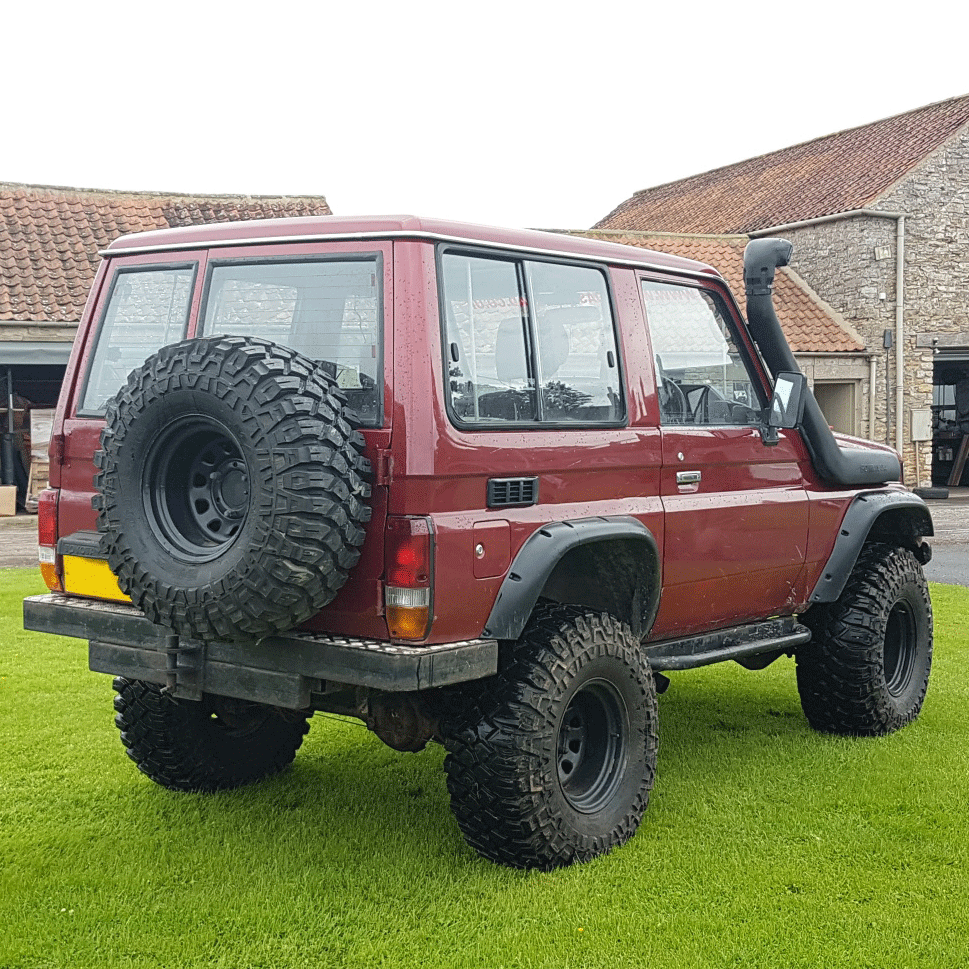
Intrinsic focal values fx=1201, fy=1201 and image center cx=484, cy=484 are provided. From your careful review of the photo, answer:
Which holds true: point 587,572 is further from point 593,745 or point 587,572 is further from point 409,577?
point 409,577

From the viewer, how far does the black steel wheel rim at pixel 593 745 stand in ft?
14.6

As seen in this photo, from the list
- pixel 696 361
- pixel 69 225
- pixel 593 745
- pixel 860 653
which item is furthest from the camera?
pixel 69 225

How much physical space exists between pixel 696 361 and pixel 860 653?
174 centimetres

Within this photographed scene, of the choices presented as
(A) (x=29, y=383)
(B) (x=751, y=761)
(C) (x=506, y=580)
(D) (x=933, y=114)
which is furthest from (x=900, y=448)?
(C) (x=506, y=580)

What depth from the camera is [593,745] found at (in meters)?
4.59

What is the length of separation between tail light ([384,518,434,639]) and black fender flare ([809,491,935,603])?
2.65m

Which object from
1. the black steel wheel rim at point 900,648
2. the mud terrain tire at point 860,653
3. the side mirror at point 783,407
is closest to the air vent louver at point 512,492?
the side mirror at point 783,407

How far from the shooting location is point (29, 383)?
21.1 meters

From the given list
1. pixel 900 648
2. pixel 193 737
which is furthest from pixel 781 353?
pixel 193 737

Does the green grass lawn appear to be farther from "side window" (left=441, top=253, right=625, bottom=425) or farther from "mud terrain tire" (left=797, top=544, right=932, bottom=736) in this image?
"side window" (left=441, top=253, right=625, bottom=425)

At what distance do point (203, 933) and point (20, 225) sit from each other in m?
19.4

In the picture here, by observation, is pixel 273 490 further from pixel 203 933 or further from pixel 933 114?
pixel 933 114

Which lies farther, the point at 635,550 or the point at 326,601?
the point at 635,550

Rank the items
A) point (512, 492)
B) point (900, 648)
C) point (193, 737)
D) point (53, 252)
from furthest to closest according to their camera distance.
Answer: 1. point (53, 252)
2. point (900, 648)
3. point (193, 737)
4. point (512, 492)
